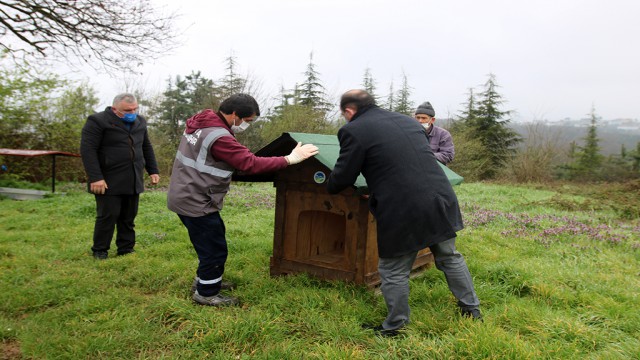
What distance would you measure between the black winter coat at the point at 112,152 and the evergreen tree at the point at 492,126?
80.0ft

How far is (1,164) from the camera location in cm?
1357

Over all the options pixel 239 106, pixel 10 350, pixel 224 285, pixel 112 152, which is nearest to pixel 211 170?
pixel 239 106

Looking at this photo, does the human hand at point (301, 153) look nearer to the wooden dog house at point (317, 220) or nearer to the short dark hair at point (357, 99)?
the wooden dog house at point (317, 220)

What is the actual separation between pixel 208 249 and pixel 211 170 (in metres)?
0.70

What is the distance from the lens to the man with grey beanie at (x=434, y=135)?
231 inches

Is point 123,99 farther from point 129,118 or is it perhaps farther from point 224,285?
point 224,285

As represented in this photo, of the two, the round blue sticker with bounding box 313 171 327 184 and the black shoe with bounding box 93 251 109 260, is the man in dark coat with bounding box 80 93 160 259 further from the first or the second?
the round blue sticker with bounding box 313 171 327 184

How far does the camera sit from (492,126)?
95.6 feet

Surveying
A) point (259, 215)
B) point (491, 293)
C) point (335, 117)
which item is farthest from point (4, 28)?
point (335, 117)

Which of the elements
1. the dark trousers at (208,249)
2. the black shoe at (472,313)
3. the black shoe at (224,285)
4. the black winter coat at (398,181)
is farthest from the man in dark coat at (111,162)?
the black shoe at (472,313)

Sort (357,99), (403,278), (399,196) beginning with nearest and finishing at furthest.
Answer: (399,196), (403,278), (357,99)

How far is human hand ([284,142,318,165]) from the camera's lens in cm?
402

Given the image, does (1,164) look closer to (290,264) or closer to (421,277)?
(290,264)

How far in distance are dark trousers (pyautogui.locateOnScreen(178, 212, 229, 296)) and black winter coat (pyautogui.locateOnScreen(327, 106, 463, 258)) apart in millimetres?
1269
